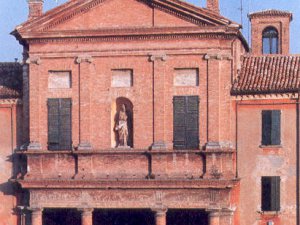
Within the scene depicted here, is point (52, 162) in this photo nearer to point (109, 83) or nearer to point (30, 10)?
point (109, 83)

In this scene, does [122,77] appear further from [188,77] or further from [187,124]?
[187,124]

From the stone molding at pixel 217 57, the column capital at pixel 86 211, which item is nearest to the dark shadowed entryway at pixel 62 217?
the column capital at pixel 86 211

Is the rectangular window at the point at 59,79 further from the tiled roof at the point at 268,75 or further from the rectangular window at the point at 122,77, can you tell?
the tiled roof at the point at 268,75

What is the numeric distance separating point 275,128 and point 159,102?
509 centimetres

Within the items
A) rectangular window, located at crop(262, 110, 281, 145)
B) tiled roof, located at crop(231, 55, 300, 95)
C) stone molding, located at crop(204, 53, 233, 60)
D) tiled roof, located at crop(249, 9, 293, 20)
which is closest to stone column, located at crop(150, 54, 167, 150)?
stone molding, located at crop(204, 53, 233, 60)

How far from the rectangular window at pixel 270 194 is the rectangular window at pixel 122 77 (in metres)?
7.17

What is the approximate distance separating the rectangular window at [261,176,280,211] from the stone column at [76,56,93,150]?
775 cm

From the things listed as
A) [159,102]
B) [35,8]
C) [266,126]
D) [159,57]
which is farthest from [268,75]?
[35,8]

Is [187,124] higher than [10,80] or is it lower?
lower

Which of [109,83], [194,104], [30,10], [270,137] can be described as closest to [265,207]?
[270,137]

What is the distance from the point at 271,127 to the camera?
38.6 m

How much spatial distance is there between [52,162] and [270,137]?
9.43 m

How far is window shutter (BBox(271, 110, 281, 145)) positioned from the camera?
126ft

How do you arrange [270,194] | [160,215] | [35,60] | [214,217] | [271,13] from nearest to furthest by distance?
[214,217] → [160,215] → [270,194] → [35,60] → [271,13]
